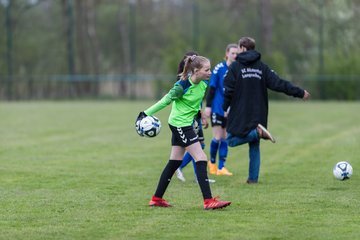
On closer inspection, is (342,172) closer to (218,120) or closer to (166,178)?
(218,120)

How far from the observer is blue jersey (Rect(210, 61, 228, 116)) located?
11.3 metres

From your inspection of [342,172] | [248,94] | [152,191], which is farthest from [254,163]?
[152,191]

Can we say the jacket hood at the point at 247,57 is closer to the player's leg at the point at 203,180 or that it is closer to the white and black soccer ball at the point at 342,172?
the white and black soccer ball at the point at 342,172

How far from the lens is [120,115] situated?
25312 mm

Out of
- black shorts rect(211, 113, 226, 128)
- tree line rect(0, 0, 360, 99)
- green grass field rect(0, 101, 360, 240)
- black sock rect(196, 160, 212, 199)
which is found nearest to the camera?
green grass field rect(0, 101, 360, 240)

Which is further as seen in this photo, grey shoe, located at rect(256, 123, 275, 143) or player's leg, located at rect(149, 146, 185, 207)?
grey shoe, located at rect(256, 123, 275, 143)

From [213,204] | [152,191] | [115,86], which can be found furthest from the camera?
[115,86]

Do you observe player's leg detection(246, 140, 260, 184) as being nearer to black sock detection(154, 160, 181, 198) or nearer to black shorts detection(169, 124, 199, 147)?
black sock detection(154, 160, 181, 198)

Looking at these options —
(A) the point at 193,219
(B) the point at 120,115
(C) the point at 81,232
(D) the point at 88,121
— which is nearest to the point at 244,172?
(A) the point at 193,219

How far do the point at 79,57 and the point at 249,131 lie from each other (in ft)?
99.4

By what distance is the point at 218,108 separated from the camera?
11516 millimetres

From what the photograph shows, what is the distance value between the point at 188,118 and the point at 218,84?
3154 mm

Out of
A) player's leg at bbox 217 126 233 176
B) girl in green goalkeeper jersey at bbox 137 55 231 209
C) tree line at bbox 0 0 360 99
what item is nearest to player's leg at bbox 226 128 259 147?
player's leg at bbox 217 126 233 176

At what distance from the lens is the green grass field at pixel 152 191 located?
7059 millimetres
